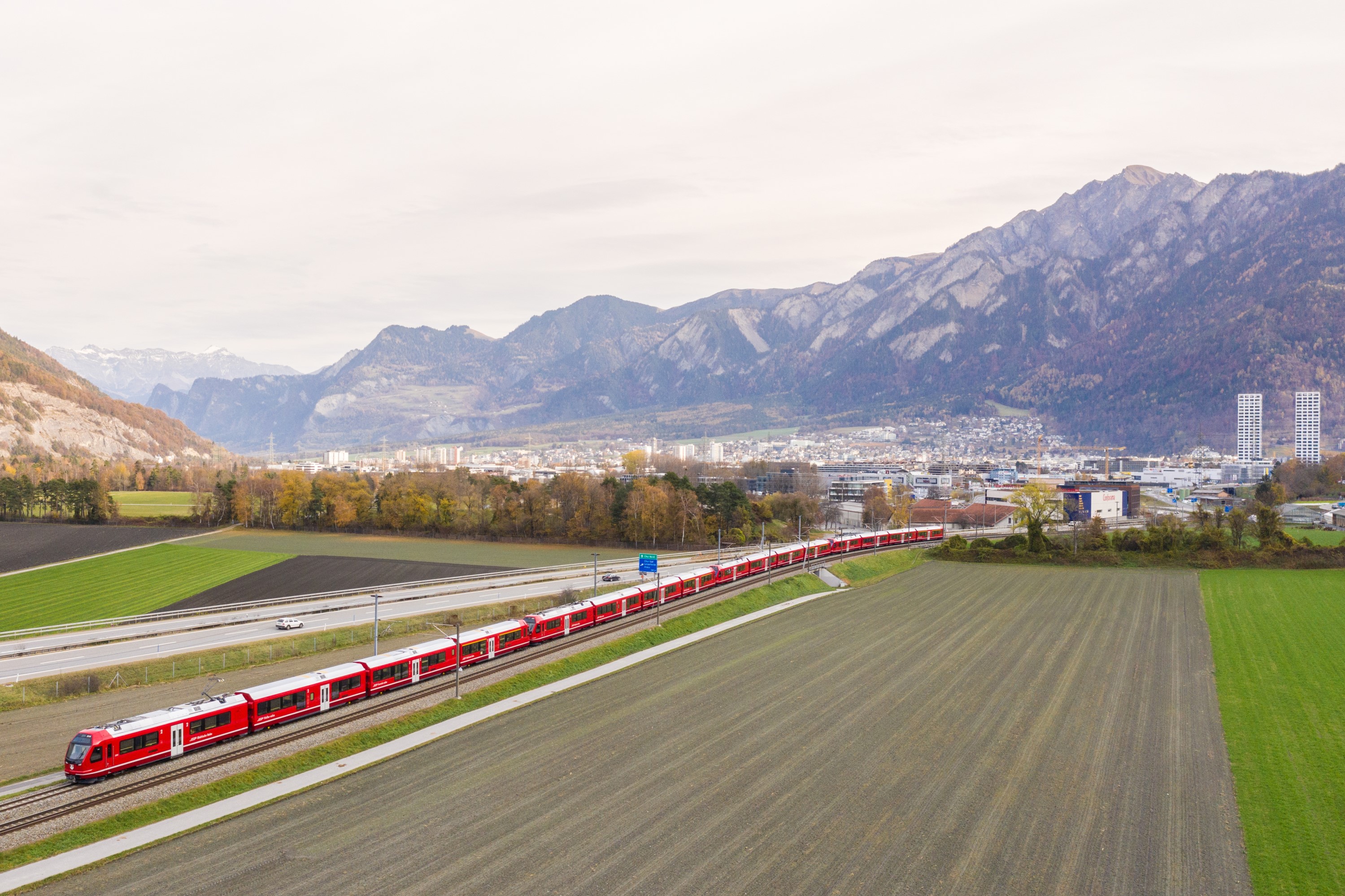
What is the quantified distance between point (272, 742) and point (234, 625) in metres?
28.2

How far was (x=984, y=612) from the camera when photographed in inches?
2063

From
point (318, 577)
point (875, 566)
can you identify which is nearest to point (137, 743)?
point (318, 577)

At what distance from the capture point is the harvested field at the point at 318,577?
211 feet

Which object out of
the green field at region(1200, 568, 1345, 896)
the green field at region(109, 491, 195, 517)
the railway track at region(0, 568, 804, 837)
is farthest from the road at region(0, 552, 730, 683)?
the green field at region(109, 491, 195, 517)

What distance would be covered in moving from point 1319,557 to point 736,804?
68401 millimetres

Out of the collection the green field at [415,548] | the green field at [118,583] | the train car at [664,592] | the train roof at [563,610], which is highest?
the train roof at [563,610]

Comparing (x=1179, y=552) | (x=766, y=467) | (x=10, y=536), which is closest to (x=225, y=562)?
(x=10, y=536)

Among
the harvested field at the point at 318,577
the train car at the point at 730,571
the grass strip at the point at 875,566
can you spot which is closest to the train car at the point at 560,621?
the train car at the point at 730,571

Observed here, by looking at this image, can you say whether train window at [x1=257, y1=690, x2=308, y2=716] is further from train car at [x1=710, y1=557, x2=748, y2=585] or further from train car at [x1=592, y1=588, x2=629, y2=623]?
train car at [x1=710, y1=557, x2=748, y2=585]

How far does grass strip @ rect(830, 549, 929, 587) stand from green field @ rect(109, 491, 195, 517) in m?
91.3

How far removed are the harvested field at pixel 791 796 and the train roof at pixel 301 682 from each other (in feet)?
19.7

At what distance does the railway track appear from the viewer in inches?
907

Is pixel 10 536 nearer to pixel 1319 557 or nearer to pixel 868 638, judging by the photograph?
pixel 868 638

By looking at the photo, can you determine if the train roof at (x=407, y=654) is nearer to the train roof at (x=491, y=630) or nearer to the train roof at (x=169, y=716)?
the train roof at (x=491, y=630)
